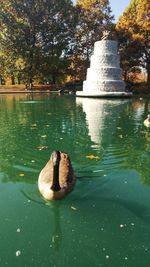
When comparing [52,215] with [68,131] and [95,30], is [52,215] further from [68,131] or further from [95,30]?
[95,30]

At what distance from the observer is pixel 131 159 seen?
788 centimetres

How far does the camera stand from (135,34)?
42031 millimetres

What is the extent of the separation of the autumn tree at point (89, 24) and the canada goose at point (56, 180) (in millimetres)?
41432

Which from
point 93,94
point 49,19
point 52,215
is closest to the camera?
point 52,215

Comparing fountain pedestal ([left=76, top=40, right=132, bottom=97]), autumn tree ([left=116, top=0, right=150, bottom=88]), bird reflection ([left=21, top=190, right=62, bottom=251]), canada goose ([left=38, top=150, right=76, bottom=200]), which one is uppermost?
autumn tree ([left=116, top=0, right=150, bottom=88])

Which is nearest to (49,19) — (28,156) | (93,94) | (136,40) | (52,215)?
(136,40)

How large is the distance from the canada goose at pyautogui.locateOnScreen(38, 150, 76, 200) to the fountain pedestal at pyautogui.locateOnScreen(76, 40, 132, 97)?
89.3ft

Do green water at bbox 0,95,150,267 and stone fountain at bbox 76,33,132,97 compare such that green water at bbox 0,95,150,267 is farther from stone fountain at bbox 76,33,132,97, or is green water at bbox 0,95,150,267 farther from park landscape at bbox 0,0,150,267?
stone fountain at bbox 76,33,132,97

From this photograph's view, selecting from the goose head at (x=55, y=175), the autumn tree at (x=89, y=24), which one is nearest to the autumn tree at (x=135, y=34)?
the autumn tree at (x=89, y=24)

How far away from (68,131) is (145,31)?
114ft

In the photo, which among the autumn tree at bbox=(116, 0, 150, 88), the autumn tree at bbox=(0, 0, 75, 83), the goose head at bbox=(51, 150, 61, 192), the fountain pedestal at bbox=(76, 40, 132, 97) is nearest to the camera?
the goose head at bbox=(51, 150, 61, 192)

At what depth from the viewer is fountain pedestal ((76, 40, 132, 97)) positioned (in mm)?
33031

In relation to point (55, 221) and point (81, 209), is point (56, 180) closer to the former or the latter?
point (81, 209)

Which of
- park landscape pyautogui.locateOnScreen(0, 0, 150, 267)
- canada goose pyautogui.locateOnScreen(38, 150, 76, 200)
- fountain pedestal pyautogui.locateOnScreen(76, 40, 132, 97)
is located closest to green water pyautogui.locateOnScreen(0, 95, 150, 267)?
park landscape pyautogui.locateOnScreen(0, 0, 150, 267)
